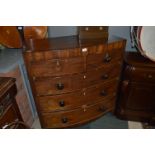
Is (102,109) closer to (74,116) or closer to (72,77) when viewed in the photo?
(74,116)

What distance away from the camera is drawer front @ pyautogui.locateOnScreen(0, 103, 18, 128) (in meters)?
1.08

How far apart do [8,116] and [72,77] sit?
1.82ft

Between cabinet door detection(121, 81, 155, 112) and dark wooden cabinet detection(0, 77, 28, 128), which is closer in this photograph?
dark wooden cabinet detection(0, 77, 28, 128)

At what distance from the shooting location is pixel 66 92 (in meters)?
1.39

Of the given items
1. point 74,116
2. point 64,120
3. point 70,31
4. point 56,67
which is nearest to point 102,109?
point 74,116

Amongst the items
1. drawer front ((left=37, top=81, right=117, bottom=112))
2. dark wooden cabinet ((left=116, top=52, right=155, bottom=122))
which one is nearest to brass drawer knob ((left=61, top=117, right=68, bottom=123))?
drawer front ((left=37, top=81, right=117, bottom=112))

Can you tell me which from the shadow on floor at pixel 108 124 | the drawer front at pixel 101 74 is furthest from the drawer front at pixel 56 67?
the shadow on floor at pixel 108 124

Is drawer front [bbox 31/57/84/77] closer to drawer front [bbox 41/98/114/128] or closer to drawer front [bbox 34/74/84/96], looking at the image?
drawer front [bbox 34/74/84/96]

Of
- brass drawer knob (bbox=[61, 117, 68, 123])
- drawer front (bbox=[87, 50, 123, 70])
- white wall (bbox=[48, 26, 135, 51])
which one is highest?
white wall (bbox=[48, 26, 135, 51])

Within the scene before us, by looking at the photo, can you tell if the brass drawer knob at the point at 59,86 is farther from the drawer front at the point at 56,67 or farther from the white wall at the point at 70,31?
the white wall at the point at 70,31

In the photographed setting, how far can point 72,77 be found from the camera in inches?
52.2

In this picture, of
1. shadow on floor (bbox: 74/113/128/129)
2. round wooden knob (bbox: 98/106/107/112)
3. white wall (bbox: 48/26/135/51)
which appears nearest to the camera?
round wooden knob (bbox: 98/106/107/112)
